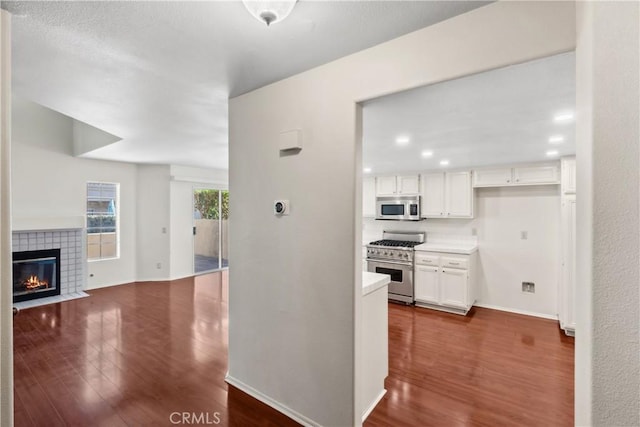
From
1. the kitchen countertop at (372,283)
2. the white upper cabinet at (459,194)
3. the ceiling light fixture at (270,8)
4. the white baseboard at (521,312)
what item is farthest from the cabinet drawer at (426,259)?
the ceiling light fixture at (270,8)

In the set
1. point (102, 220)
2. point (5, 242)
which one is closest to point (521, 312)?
point (5, 242)

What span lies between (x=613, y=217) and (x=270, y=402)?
2.31 m

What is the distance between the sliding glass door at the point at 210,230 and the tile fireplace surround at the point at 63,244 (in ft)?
6.85

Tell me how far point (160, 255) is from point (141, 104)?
4.27 meters

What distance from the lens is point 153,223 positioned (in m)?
6.07

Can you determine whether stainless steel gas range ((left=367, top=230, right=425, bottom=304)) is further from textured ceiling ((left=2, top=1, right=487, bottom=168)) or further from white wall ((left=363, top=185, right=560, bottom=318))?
textured ceiling ((left=2, top=1, right=487, bottom=168))

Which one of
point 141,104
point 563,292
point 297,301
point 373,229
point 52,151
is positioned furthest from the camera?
point 373,229

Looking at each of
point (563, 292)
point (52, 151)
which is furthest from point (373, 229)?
point (52, 151)

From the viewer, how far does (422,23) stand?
150 centimetres

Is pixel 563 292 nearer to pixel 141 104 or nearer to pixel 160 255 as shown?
pixel 141 104

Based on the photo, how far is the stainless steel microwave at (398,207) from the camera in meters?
5.08

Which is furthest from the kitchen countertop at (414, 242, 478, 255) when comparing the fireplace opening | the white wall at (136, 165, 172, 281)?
the fireplace opening

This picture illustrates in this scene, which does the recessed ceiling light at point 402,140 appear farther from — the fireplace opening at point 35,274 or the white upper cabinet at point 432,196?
the fireplace opening at point 35,274

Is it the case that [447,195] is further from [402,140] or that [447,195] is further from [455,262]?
[402,140]
